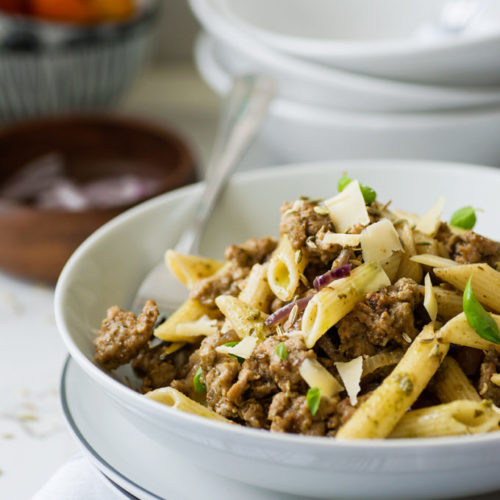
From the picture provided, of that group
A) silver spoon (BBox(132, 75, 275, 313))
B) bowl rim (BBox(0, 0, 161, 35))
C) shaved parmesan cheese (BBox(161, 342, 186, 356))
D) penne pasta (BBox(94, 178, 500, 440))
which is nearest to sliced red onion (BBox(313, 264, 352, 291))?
penne pasta (BBox(94, 178, 500, 440))


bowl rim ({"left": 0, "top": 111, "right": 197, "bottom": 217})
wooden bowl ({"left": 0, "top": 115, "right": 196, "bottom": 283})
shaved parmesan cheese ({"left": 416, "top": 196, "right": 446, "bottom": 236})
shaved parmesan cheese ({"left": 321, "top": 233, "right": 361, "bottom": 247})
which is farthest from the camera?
wooden bowl ({"left": 0, "top": 115, "right": 196, "bottom": 283})

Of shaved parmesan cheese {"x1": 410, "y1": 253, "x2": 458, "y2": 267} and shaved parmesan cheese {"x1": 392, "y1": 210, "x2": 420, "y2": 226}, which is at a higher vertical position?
shaved parmesan cheese {"x1": 410, "y1": 253, "x2": 458, "y2": 267}

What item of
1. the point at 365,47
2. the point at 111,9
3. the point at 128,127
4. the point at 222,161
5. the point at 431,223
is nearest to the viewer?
the point at 431,223

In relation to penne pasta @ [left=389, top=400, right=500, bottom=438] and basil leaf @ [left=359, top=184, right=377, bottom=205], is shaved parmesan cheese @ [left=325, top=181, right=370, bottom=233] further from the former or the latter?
penne pasta @ [left=389, top=400, right=500, bottom=438]

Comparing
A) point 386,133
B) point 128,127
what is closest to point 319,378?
point 386,133

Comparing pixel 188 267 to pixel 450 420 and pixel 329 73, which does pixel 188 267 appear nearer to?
pixel 450 420

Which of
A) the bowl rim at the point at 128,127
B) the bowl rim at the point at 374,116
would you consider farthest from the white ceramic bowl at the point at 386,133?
the bowl rim at the point at 128,127

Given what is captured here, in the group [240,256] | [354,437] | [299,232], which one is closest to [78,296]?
[240,256]
